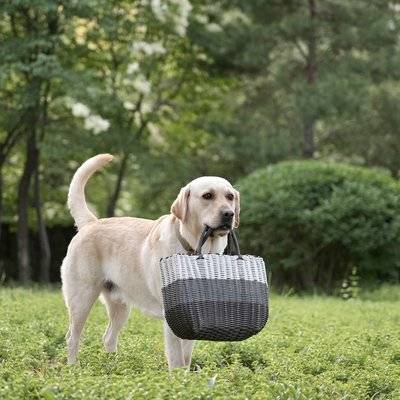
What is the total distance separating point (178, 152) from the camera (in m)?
20.2

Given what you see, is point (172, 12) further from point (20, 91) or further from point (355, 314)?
point (355, 314)

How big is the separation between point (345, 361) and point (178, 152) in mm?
13863

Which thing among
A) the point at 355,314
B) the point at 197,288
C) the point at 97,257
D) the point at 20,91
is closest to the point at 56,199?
the point at 20,91

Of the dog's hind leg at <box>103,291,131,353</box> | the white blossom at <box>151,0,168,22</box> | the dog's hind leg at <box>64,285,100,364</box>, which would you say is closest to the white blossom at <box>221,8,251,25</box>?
the white blossom at <box>151,0,168,22</box>

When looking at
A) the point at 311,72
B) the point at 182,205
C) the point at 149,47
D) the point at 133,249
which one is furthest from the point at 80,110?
the point at 182,205

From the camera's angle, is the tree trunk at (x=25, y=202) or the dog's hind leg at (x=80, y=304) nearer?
the dog's hind leg at (x=80, y=304)

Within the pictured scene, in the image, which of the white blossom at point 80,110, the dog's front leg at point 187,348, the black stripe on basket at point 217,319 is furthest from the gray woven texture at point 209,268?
the white blossom at point 80,110

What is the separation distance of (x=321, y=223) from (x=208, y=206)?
922 cm

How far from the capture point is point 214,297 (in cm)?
545

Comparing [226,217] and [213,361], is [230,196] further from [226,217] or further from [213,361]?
[213,361]

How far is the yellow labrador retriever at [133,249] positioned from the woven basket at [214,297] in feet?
1.22

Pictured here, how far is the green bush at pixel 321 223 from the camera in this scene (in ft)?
48.9

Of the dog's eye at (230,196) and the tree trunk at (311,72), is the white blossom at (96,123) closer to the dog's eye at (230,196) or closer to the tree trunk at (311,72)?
the tree trunk at (311,72)

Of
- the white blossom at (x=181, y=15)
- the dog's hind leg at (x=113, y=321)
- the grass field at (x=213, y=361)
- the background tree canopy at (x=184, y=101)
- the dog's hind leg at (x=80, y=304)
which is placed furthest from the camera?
the white blossom at (x=181, y=15)
